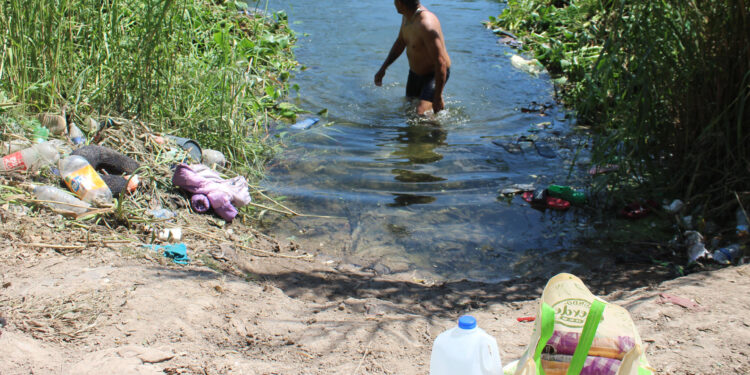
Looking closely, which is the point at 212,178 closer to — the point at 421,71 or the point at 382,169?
the point at 382,169

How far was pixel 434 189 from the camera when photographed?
5.31 metres

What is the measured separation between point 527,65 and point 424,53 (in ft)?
10.5

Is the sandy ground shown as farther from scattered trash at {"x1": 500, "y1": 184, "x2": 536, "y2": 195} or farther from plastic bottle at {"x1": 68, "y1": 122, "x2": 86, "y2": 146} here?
scattered trash at {"x1": 500, "y1": 184, "x2": 536, "y2": 195}

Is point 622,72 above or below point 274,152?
above

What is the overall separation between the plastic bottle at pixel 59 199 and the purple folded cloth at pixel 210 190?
738 mm

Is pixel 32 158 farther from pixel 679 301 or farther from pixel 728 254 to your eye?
pixel 728 254

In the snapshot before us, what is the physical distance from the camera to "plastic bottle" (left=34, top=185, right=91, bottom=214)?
360 centimetres

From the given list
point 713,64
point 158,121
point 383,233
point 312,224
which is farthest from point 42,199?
point 713,64

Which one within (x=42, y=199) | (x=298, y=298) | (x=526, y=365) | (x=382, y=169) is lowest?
(x=382, y=169)

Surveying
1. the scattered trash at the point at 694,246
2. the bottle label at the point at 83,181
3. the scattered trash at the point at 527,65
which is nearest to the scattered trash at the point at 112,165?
the bottle label at the point at 83,181

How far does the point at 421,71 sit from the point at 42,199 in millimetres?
4485

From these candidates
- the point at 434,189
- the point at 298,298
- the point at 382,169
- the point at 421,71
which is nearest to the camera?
the point at 298,298

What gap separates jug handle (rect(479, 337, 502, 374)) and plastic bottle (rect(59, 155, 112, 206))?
2744mm

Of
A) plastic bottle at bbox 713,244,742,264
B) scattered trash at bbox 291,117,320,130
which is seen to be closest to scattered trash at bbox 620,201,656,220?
plastic bottle at bbox 713,244,742,264
